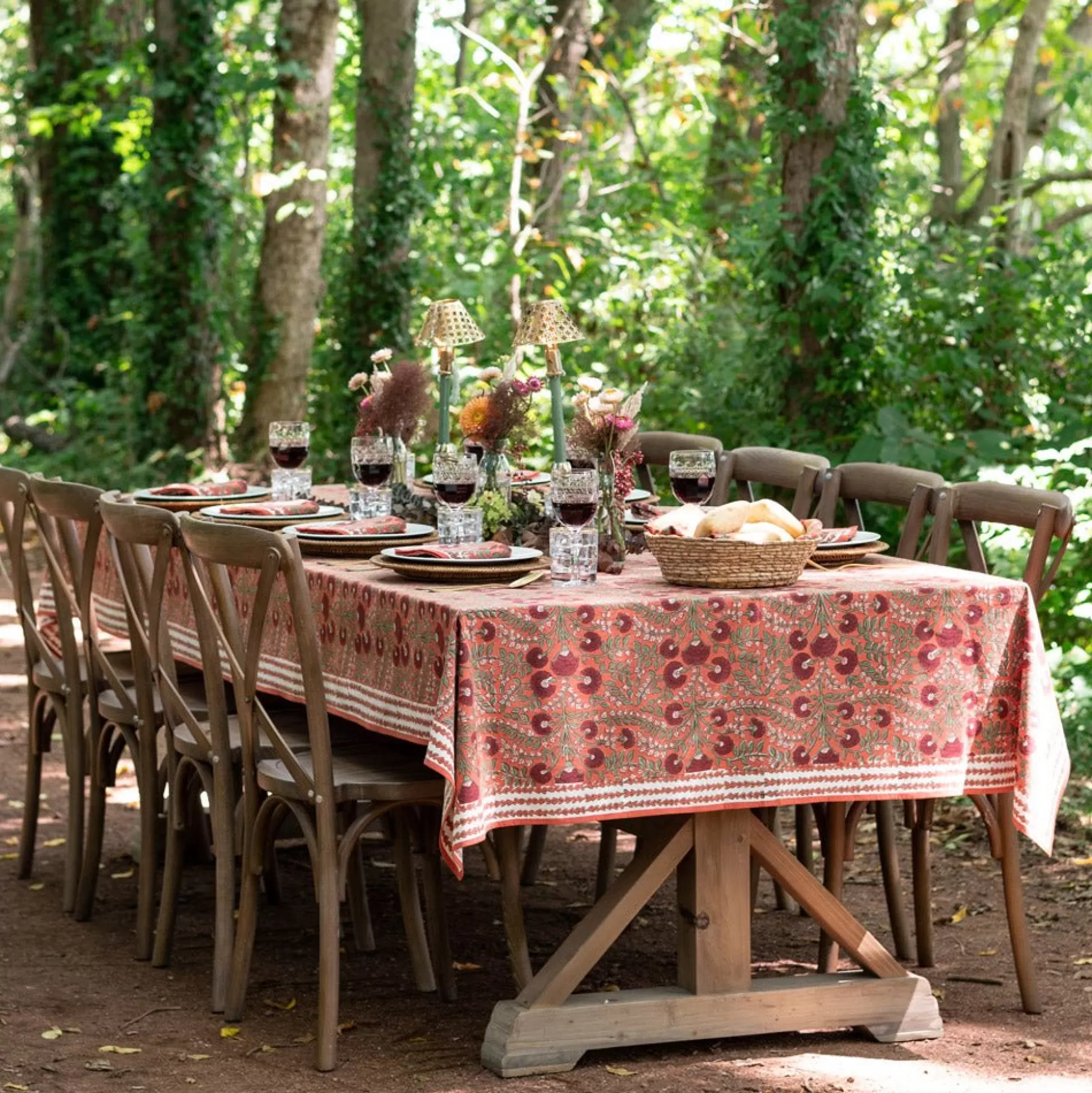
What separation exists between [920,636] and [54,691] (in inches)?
95.0

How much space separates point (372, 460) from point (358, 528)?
30 cm

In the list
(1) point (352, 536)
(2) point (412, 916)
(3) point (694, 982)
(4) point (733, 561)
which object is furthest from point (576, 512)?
(2) point (412, 916)

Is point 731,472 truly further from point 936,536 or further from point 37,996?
point 37,996

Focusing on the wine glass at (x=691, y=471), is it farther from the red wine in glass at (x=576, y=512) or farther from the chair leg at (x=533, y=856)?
the chair leg at (x=533, y=856)

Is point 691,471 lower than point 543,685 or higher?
higher

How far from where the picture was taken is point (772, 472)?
4820mm

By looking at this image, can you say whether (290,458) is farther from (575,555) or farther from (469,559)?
(575,555)

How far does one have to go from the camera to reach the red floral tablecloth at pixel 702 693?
3135mm

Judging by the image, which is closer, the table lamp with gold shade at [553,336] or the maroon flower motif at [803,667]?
the maroon flower motif at [803,667]

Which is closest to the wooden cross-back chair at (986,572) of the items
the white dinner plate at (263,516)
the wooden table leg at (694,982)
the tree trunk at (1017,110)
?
the wooden table leg at (694,982)

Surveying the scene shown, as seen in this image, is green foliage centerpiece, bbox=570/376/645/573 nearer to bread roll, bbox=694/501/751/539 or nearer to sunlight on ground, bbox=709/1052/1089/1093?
bread roll, bbox=694/501/751/539

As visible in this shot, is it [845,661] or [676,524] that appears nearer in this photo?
[845,661]

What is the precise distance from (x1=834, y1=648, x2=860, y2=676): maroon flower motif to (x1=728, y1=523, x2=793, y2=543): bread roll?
23 cm

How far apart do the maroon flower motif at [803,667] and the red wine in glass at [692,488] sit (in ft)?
1.92
